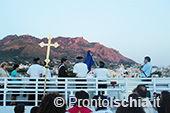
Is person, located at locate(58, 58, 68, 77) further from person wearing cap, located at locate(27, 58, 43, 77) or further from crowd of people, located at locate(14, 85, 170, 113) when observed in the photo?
crowd of people, located at locate(14, 85, 170, 113)

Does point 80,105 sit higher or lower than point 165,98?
lower

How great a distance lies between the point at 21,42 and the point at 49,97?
105ft

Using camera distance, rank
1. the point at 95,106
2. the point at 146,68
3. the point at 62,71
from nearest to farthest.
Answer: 1. the point at 95,106
2. the point at 62,71
3. the point at 146,68

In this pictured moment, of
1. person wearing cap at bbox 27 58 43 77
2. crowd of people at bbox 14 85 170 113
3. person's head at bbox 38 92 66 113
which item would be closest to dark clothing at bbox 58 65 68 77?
person wearing cap at bbox 27 58 43 77

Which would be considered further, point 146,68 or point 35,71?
point 146,68

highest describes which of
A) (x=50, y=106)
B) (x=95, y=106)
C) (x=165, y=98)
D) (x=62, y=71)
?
(x=62, y=71)

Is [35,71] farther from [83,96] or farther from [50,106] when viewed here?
[50,106]

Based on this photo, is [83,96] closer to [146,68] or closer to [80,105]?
[80,105]

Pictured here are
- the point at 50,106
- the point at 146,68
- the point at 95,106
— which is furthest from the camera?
the point at 146,68

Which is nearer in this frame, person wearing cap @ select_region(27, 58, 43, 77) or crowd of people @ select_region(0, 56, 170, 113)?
crowd of people @ select_region(0, 56, 170, 113)

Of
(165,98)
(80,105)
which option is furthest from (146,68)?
(80,105)

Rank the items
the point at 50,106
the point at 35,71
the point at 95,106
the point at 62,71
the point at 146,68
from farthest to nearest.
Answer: the point at 146,68
the point at 62,71
the point at 35,71
the point at 95,106
the point at 50,106

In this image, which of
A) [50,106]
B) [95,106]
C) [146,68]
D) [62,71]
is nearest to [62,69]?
[62,71]

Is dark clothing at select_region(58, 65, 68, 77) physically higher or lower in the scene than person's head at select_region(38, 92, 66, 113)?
higher
